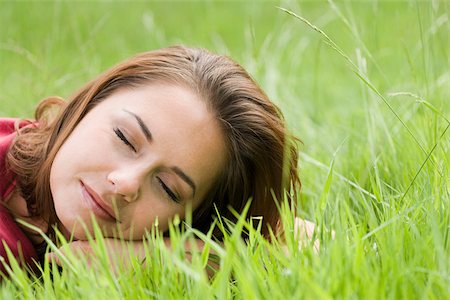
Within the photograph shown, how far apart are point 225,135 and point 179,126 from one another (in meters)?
0.15

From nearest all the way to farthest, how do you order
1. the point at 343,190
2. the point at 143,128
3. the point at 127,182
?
the point at 127,182 < the point at 143,128 < the point at 343,190

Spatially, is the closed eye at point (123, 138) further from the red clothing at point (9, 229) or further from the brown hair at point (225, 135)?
the red clothing at point (9, 229)

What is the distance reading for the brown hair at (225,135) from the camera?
6.10 ft

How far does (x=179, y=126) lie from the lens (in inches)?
68.1

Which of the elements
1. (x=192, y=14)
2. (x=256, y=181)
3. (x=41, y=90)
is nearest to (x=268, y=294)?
(x=256, y=181)

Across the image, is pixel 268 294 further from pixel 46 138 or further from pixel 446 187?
pixel 46 138

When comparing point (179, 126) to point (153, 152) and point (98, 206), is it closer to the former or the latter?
point (153, 152)

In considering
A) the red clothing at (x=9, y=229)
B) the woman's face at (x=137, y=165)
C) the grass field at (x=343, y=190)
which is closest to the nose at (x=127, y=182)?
the woman's face at (x=137, y=165)

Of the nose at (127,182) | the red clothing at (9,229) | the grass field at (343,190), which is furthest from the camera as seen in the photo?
the red clothing at (9,229)

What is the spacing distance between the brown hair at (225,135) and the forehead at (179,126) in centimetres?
4

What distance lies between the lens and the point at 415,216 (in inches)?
56.5

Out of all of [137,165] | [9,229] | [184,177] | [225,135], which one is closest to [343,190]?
[225,135]

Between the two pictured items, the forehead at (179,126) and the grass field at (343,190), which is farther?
the forehead at (179,126)

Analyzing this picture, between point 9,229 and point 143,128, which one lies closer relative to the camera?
point 143,128
